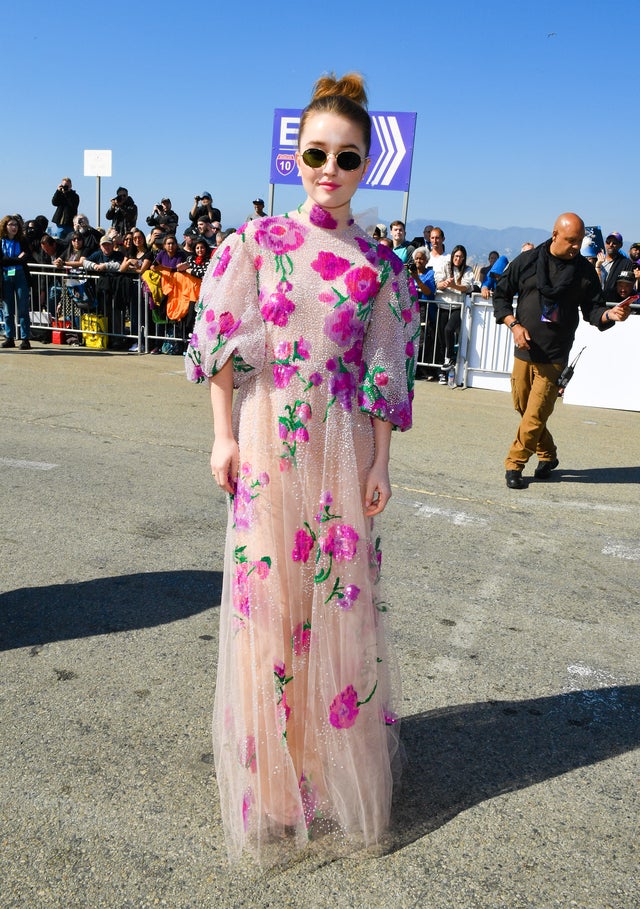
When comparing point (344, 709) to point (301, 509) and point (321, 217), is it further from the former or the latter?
point (321, 217)

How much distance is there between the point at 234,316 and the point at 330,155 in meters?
0.52

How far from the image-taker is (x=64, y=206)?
56.6ft

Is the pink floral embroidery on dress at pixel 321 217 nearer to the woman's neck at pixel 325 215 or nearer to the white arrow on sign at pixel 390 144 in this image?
the woman's neck at pixel 325 215

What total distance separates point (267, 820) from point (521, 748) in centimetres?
105

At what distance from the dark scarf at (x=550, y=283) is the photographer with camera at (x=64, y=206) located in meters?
13.2

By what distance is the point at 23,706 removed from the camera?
10.1ft

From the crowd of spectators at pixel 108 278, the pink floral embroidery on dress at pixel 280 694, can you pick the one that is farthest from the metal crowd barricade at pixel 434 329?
the pink floral embroidery on dress at pixel 280 694

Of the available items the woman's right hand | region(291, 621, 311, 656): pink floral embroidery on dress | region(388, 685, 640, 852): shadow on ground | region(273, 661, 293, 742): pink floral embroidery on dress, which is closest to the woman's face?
the woman's right hand

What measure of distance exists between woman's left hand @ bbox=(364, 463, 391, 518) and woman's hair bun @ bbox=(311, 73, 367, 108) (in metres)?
1.05

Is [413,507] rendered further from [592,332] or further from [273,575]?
[592,332]

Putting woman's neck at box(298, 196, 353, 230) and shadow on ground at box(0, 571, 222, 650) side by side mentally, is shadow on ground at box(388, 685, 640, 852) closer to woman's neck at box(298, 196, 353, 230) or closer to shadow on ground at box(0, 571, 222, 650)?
shadow on ground at box(0, 571, 222, 650)

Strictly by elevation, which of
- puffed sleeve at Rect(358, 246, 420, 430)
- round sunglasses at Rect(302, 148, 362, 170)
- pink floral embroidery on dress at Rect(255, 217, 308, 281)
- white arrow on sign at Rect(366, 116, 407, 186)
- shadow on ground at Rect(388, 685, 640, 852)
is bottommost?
shadow on ground at Rect(388, 685, 640, 852)

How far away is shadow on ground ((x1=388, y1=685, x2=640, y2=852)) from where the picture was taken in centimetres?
265

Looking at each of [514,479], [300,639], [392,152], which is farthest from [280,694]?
[392,152]
